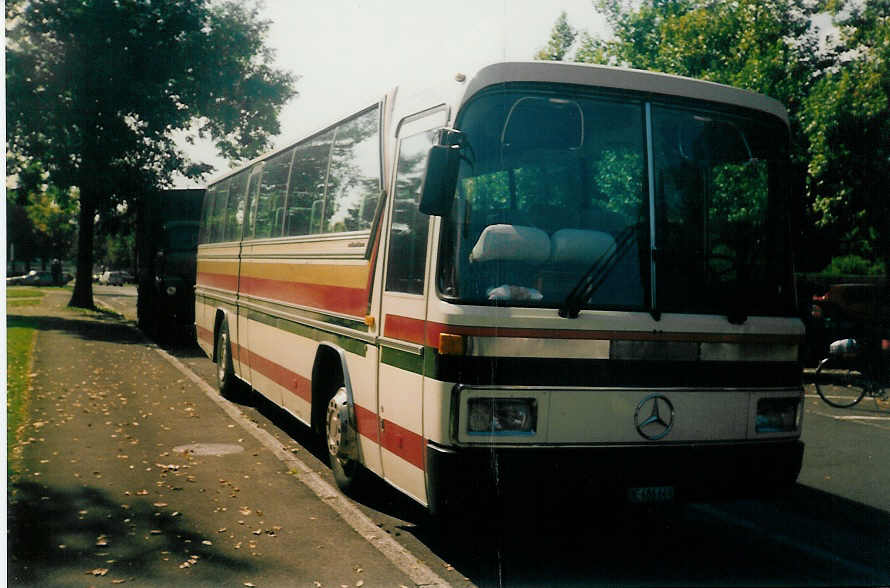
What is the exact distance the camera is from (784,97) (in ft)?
56.5

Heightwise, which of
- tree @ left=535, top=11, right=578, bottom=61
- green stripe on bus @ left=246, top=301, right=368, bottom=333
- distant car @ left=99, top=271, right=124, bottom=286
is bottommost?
distant car @ left=99, top=271, right=124, bottom=286

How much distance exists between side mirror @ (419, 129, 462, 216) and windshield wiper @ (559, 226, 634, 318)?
0.87m

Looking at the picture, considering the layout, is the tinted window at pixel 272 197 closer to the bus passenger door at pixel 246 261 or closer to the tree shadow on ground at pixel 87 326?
the bus passenger door at pixel 246 261

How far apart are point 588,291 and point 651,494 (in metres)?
1.25

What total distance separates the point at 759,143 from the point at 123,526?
4995 millimetres

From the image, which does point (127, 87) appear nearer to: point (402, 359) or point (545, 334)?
point (402, 359)

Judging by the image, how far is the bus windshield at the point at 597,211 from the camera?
16.3 feet

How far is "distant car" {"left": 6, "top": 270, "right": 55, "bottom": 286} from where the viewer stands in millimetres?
66625

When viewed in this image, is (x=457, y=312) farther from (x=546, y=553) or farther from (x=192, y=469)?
(x=192, y=469)

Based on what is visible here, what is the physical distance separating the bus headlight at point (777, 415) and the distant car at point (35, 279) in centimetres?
6916

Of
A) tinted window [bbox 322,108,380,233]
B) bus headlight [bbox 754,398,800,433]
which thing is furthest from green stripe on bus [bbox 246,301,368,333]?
bus headlight [bbox 754,398,800,433]

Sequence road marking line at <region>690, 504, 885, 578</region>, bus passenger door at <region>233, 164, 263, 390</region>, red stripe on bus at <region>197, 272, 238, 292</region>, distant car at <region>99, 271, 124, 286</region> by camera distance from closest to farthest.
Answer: road marking line at <region>690, 504, 885, 578</region> < bus passenger door at <region>233, 164, 263, 390</region> < red stripe on bus at <region>197, 272, 238, 292</region> < distant car at <region>99, 271, 124, 286</region>

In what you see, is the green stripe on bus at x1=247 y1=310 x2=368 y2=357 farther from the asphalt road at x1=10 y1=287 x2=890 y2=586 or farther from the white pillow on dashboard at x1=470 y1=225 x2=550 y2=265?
the white pillow on dashboard at x1=470 y1=225 x2=550 y2=265

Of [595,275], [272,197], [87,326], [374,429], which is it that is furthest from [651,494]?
[87,326]
